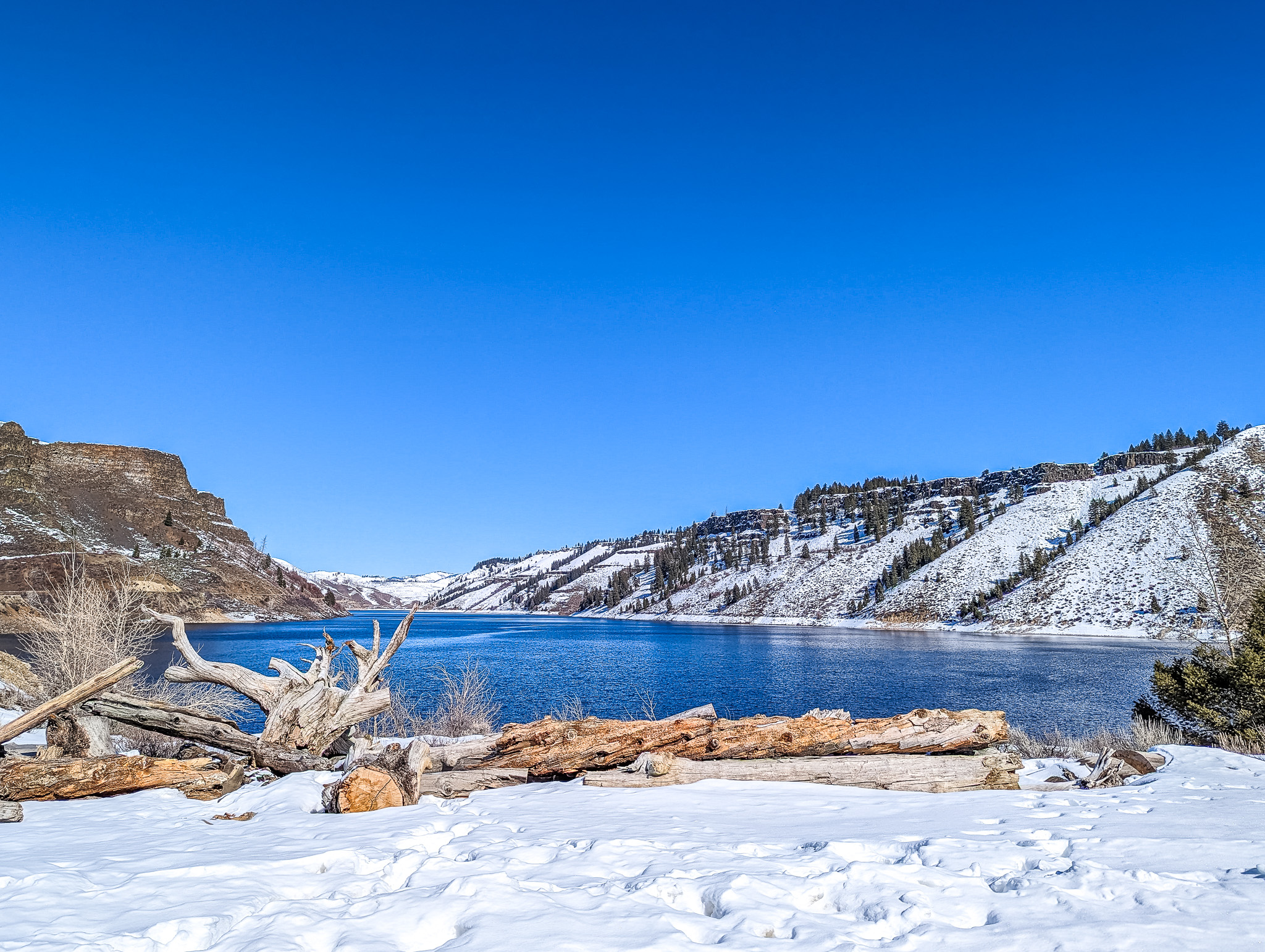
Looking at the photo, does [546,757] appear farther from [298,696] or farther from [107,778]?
[107,778]

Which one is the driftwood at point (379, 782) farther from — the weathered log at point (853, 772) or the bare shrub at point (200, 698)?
the bare shrub at point (200, 698)

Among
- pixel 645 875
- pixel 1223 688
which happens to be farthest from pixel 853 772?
pixel 1223 688

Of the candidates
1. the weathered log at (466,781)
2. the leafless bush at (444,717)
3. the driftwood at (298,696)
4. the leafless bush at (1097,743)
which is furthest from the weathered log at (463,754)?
the leafless bush at (1097,743)

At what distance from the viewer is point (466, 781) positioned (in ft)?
32.4

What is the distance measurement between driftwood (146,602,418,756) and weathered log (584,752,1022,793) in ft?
15.6

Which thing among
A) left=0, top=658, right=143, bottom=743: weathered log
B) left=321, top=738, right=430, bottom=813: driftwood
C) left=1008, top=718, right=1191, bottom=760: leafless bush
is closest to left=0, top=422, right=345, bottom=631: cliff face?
left=0, top=658, right=143, bottom=743: weathered log

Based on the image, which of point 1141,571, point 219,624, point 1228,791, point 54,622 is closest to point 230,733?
point 54,622

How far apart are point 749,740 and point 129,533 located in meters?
134

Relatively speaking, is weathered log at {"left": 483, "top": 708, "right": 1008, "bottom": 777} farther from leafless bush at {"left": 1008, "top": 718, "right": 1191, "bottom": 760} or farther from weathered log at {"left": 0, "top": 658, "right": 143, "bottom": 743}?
weathered log at {"left": 0, "top": 658, "right": 143, "bottom": 743}

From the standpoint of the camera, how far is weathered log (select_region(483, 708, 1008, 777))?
10117mm

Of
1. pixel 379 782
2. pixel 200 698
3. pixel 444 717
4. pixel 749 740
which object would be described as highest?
pixel 749 740

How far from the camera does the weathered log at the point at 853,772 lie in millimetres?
9586

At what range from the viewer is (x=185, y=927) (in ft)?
14.6

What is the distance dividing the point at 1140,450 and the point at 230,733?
747 ft
